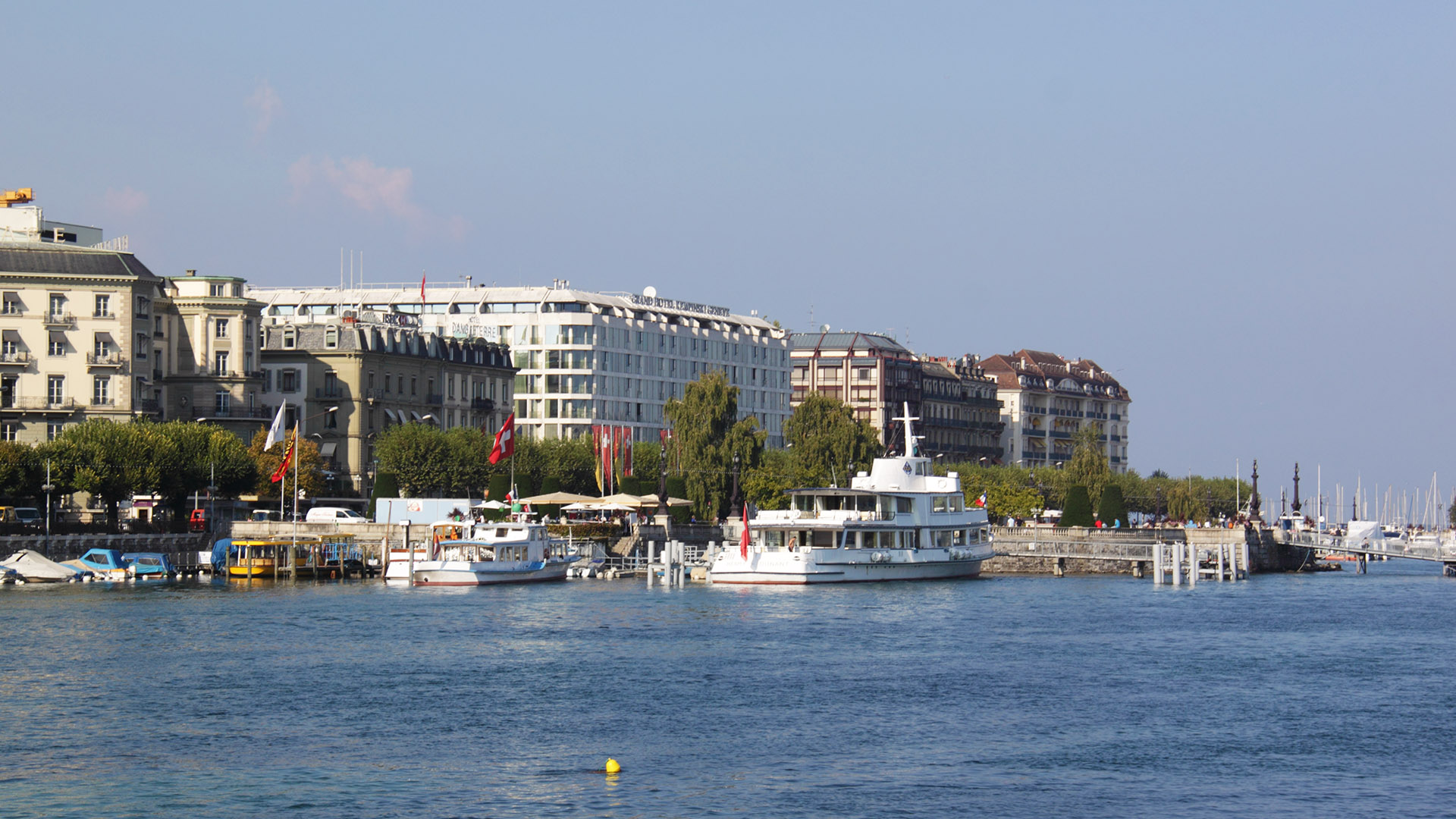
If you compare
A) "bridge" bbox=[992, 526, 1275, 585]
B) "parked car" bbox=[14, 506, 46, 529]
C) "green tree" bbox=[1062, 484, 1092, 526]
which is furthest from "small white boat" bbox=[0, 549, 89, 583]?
"green tree" bbox=[1062, 484, 1092, 526]

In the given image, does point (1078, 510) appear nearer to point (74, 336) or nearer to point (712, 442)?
point (712, 442)

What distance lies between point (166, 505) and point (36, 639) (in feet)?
170

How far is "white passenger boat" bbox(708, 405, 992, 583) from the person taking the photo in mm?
112250

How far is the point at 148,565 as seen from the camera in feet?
372

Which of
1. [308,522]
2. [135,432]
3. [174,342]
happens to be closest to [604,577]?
[308,522]

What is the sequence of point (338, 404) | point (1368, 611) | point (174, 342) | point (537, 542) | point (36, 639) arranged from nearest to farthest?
point (36, 639) < point (1368, 611) < point (537, 542) < point (174, 342) < point (338, 404)

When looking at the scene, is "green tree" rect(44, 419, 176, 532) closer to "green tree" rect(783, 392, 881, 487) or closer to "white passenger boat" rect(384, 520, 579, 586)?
"white passenger boat" rect(384, 520, 579, 586)

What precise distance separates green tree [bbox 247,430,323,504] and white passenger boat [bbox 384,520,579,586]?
2068 cm

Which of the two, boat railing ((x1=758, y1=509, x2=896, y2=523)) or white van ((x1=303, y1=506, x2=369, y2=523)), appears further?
white van ((x1=303, y1=506, x2=369, y2=523))

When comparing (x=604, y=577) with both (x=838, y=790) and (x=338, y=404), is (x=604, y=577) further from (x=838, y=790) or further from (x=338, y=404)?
(x=838, y=790)

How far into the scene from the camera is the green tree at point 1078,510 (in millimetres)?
143625

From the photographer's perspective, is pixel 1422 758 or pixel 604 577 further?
pixel 604 577

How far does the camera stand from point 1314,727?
188 feet

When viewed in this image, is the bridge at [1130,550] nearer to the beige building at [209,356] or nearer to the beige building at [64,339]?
the beige building at [209,356]
